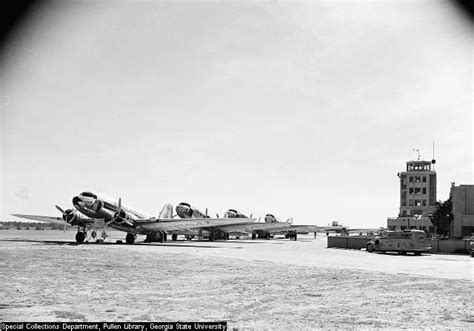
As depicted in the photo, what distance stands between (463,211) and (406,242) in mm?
39295

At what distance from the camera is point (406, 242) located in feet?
130

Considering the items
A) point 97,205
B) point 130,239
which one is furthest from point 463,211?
point 97,205

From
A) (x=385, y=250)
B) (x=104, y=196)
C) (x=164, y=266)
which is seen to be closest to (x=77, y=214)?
(x=104, y=196)

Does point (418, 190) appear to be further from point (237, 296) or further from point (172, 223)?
point (237, 296)

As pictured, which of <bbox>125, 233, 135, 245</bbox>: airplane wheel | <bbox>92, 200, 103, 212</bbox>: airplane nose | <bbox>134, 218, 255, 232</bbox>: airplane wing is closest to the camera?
<bbox>92, 200, 103, 212</bbox>: airplane nose

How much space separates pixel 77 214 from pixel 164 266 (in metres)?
23.6

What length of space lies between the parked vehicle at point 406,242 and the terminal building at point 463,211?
34.0 meters

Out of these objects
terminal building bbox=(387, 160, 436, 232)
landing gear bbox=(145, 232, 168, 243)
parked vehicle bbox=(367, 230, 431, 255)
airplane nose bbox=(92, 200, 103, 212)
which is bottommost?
landing gear bbox=(145, 232, 168, 243)

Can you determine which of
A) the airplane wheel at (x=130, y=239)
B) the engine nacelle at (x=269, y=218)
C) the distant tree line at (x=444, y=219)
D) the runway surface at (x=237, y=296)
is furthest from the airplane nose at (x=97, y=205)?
the distant tree line at (x=444, y=219)

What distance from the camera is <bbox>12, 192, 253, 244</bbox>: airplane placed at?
139 feet

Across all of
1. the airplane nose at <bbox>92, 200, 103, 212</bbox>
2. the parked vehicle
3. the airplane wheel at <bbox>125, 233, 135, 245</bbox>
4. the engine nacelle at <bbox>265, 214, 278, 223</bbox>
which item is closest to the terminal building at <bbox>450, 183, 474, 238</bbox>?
the engine nacelle at <bbox>265, 214, 278, 223</bbox>

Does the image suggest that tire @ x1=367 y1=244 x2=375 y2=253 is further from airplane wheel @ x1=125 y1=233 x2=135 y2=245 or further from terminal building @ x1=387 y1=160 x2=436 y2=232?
terminal building @ x1=387 y1=160 x2=436 y2=232

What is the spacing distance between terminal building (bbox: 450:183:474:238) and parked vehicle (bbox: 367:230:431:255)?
34019 millimetres

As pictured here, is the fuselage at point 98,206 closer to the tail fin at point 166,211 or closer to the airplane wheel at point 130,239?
the airplane wheel at point 130,239
